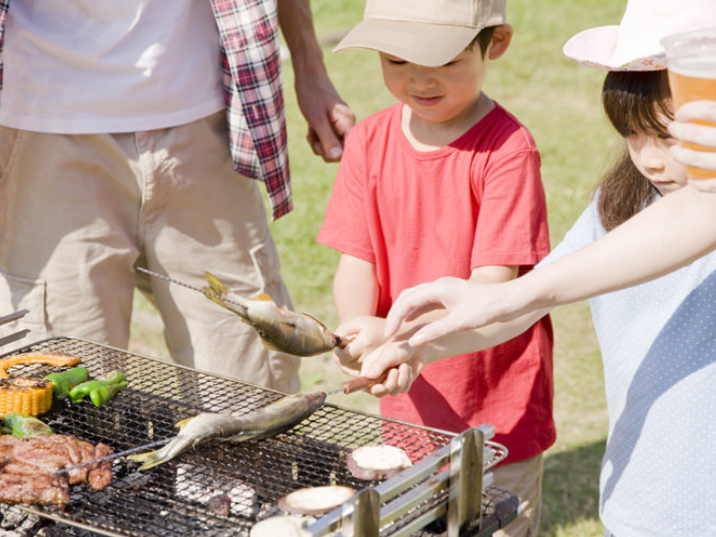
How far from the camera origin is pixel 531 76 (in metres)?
13.0

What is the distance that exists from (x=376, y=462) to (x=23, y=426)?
1.03 meters

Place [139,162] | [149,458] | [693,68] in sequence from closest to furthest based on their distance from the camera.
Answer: [693,68] → [149,458] → [139,162]

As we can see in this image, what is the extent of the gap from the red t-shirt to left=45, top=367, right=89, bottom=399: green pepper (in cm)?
97

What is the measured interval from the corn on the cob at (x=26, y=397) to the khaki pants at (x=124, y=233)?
93 cm

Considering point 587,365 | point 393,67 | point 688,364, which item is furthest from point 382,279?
point 587,365

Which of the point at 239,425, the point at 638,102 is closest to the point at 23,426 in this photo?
the point at 239,425

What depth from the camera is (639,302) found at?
2975 mm

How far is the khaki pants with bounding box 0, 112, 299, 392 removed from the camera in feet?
12.9

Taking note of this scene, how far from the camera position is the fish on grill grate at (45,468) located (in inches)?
103

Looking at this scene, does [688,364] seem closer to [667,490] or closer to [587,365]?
[667,490]

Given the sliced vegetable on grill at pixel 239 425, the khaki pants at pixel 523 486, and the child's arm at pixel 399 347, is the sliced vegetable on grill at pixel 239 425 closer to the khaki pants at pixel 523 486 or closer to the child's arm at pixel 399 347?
the child's arm at pixel 399 347

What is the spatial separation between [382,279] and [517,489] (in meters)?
0.87

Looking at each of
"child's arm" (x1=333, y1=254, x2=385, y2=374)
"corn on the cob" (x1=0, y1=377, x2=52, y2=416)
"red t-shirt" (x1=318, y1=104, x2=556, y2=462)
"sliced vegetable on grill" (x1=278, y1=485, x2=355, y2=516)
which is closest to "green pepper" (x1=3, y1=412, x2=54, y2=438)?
"corn on the cob" (x1=0, y1=377, x2=52, y2=416)

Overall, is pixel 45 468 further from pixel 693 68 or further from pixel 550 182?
pixel 550 182
